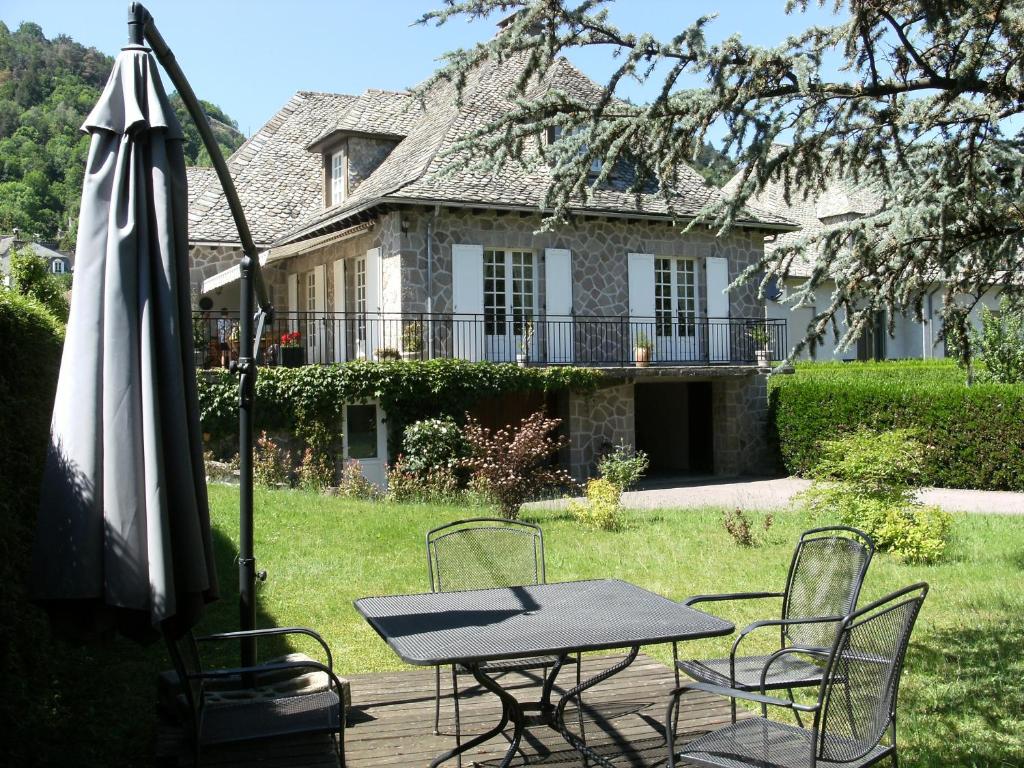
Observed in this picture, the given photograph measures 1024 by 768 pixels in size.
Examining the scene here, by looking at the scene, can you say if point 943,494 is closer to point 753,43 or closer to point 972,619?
point 972,619

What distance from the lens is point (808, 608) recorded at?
14.4 feet

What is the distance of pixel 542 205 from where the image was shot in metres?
6.12

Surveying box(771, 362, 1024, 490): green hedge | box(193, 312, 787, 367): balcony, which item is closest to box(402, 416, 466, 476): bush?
box(193, 312, 787, 367): balcony

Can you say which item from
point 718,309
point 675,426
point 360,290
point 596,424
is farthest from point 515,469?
point 675,426

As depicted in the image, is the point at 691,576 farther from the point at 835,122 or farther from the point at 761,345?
the point at 761,345

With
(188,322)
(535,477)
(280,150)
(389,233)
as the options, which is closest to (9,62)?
(280,150)

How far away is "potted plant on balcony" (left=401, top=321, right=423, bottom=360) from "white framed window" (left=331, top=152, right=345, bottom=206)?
14.4 feet

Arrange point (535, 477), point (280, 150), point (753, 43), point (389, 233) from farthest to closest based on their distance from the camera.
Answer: point (280, 150)
point (389, 233)
point (535, 477)
point (753, 43)

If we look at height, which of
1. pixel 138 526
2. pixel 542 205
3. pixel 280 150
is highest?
pixel 280 150

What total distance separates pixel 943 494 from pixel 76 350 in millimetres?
14297

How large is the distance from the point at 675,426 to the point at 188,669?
58.2 ft

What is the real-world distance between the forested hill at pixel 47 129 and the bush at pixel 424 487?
4519 cm

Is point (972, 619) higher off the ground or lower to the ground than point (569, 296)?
lower

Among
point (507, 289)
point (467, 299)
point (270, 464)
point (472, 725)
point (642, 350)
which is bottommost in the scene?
point (472, 725)
